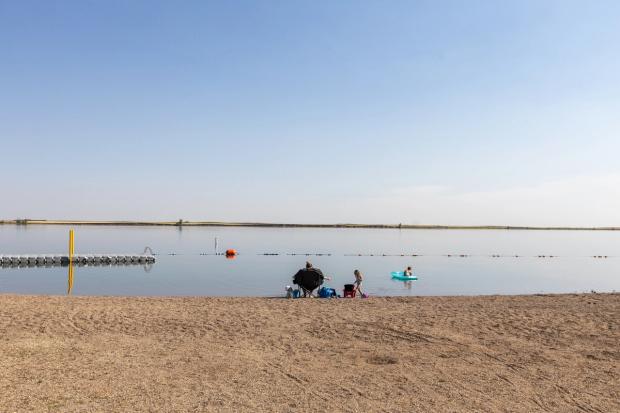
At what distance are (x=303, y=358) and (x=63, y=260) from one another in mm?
48250

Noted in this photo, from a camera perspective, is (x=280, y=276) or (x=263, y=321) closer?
(x=263, y=321)

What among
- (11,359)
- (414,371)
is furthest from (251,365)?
(11,359)

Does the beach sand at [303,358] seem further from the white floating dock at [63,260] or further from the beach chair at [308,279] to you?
the white floating dock at [63,260]

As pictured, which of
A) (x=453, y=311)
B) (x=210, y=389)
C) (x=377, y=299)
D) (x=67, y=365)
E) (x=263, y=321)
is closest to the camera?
(x=210, y=389)

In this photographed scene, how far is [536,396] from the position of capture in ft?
28.9

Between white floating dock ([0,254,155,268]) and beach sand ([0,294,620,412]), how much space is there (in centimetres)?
3618

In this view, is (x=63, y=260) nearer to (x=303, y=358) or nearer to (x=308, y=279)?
(x=308, y=279)

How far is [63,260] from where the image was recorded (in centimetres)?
5194

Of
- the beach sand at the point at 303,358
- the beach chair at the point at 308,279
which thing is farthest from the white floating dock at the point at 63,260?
the beach sand at the point at 303,358

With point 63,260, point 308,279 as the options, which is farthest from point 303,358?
point 63,260

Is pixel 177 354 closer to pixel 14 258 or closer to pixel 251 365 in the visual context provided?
pixel 251 365

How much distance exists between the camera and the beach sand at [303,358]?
27.4 feet

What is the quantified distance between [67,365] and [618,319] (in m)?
17.1

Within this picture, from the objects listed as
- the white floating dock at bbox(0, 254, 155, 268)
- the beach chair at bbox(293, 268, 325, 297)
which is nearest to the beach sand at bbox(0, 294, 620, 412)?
the beach chair at bbox(293, 268, 325, 297)
